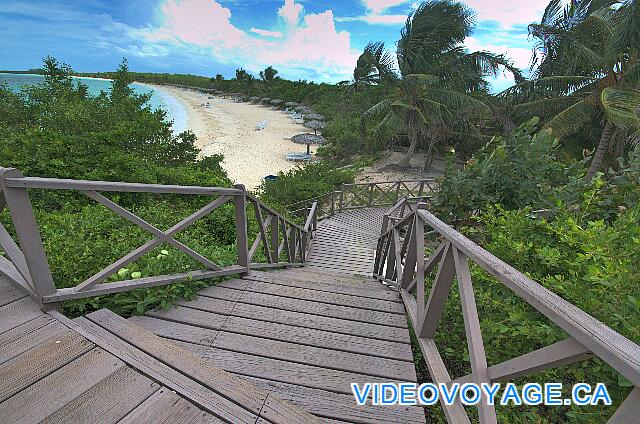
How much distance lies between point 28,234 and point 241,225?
1415 mm

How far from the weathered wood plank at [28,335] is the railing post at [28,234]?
0.49ft

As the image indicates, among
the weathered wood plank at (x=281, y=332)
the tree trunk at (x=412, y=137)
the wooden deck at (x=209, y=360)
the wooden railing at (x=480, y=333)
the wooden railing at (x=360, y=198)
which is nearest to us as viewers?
the wooden railing at (x=480, y=333)

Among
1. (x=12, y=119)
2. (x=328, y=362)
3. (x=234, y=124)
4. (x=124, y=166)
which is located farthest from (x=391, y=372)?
(x=234, y=124)

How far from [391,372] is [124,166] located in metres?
6.13

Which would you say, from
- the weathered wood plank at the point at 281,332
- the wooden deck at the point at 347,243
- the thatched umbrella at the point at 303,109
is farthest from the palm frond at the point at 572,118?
the thatched umbrella at the point at 303,109

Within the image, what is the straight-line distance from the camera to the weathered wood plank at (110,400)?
133cm

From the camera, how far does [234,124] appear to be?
3441 cm

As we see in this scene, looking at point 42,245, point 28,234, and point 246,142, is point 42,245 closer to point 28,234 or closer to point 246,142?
point 28,234

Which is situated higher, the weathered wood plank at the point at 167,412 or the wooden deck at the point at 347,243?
the weathered wood plank at the point at 167,412

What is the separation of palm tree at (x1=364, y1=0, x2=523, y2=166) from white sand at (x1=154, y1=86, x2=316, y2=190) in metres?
7.88

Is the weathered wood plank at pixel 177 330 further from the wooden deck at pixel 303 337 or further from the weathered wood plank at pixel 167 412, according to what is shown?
the weathered wood plank at pixel 167 412

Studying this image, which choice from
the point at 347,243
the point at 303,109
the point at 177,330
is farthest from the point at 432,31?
the point at 303,109

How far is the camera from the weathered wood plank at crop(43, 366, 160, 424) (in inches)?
52.6

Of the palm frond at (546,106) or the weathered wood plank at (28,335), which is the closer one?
the weathered wood plank at (28,335)
